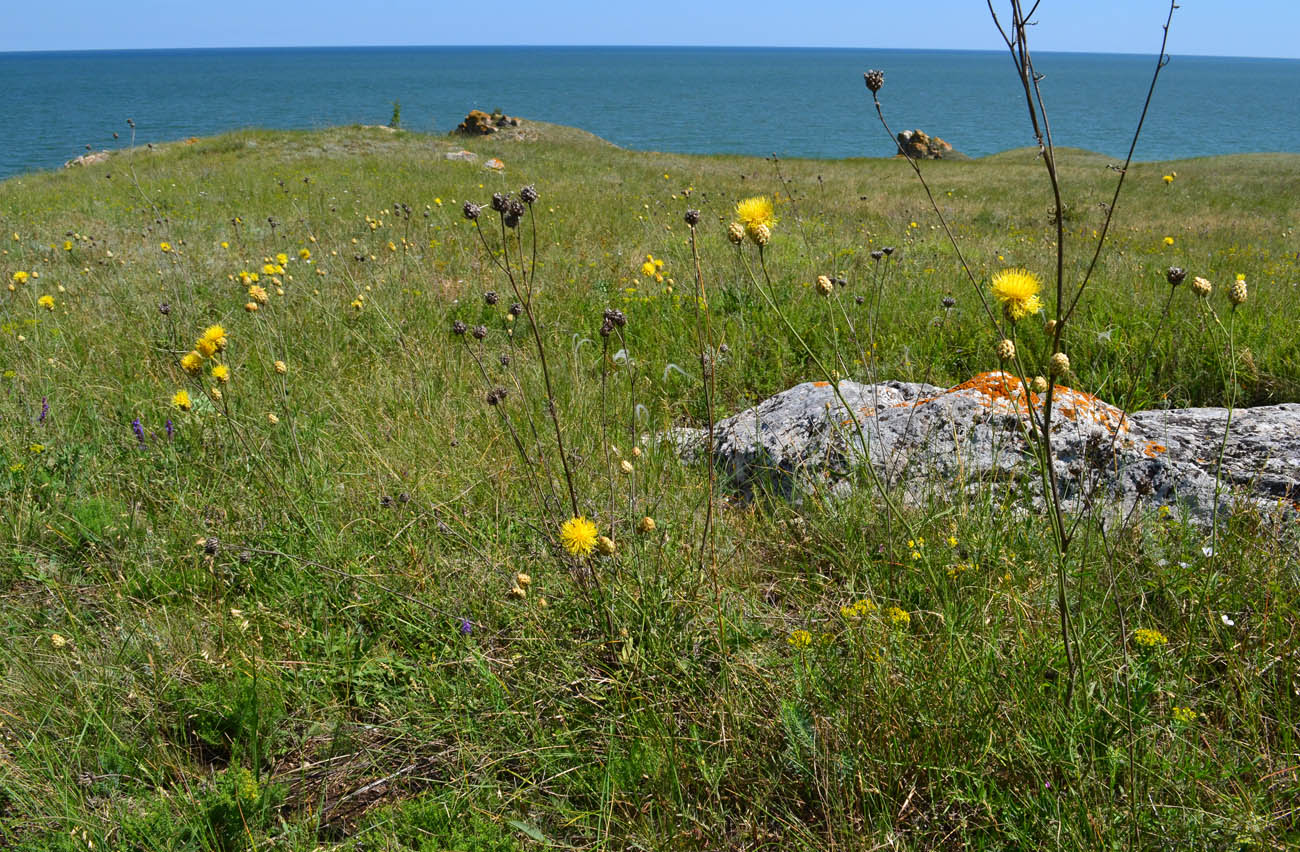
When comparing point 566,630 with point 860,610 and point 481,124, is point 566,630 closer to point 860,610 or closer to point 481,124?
point 860,610

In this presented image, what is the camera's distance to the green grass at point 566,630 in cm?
149

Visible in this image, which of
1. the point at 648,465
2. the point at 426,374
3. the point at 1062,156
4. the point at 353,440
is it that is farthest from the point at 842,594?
the point at 1062,156

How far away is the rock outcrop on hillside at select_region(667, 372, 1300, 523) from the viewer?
249 cm

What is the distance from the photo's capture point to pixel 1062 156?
30.6 metres

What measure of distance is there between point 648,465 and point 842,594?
1.03 metres

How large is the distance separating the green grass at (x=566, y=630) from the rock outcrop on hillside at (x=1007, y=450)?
148 millimetres

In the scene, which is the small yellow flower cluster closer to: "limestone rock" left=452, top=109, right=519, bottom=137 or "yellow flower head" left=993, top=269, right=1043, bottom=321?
"yellow flower head" left=993, top=269, right=1043, bottom=321

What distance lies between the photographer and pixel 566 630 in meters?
1.92

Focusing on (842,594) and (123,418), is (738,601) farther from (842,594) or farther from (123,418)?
(123,418)

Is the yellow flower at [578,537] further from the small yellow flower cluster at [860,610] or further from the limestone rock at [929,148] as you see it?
the limestone rock at [929,148]

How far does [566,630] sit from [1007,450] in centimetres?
190

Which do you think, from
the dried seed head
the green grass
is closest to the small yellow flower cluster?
the green grass

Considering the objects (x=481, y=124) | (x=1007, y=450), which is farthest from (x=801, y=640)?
(x=481, y=124)

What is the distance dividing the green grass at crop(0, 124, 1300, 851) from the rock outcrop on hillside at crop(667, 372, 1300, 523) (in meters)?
0.15
